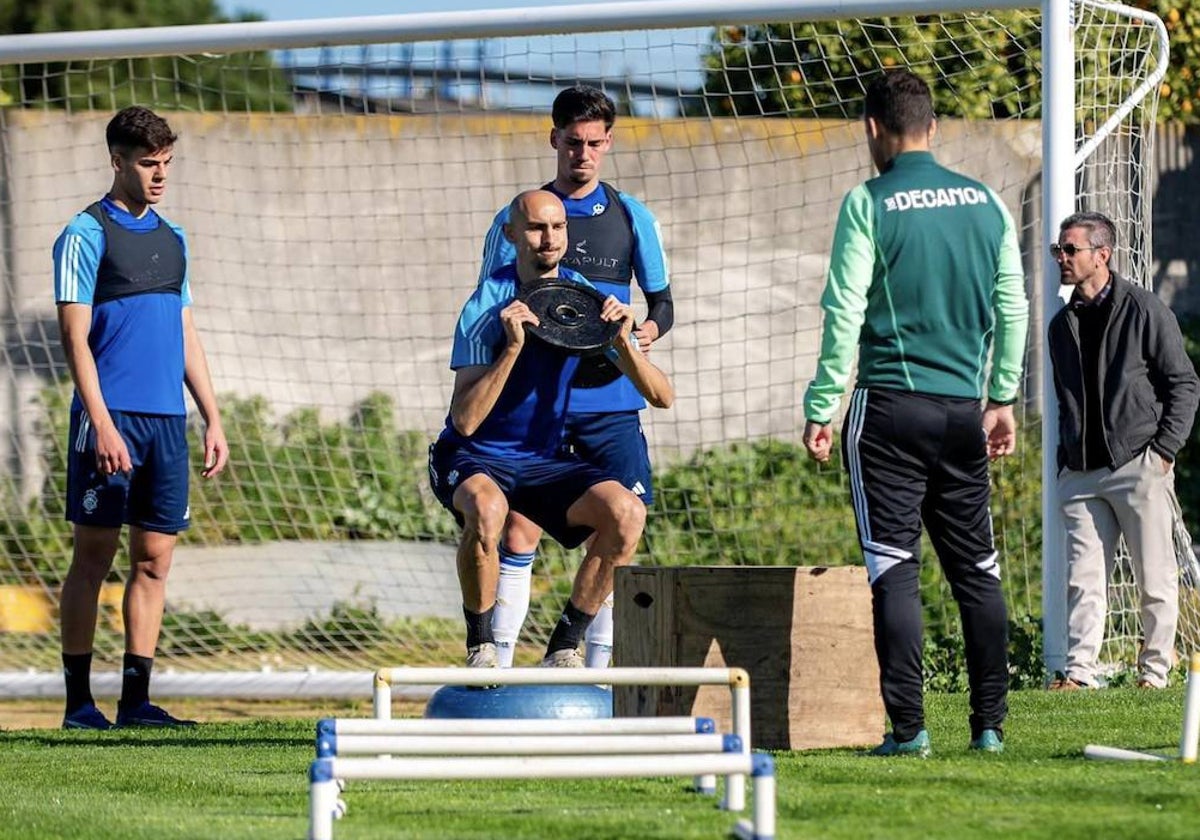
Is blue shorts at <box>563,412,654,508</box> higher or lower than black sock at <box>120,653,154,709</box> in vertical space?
higher

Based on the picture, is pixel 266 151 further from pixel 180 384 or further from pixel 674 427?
pixel 180 384

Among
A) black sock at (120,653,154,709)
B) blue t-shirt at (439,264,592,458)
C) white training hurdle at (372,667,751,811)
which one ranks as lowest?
black sock at (120,653,154,709)

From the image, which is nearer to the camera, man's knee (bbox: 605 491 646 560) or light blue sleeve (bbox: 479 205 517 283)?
man's knee (bbox: 605 491 646 560)

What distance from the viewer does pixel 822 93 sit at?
10.8 metres

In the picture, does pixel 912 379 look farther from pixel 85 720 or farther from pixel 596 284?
pixel 85 720

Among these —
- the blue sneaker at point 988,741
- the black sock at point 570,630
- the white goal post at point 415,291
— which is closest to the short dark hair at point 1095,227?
the white goal post at point 415,291

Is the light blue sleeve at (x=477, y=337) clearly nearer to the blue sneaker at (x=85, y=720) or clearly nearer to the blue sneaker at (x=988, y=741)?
the blue sneaker at (x=988, y=741)

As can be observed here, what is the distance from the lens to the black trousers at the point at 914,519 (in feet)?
18.1

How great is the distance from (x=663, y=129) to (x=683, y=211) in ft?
1.76

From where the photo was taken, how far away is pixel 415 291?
11.6 m

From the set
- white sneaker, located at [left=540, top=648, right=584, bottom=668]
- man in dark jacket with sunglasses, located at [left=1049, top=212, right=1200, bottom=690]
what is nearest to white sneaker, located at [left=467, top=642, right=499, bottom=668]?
white sneaker, located at [left=540, top=648, right=584, bottom=668]

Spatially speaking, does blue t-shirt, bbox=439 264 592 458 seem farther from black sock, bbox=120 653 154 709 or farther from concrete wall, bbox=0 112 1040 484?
concrete wall, bbox=0 112 1040 484

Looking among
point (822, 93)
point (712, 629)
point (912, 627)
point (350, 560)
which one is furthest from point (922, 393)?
point (350, 560)

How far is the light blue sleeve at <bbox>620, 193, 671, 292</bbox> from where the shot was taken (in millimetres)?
7016
